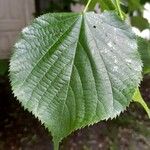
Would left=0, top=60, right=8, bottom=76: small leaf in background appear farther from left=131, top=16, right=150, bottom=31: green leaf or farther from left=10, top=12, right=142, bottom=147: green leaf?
left=10, top=12, right=142, bottom=147: green leaf

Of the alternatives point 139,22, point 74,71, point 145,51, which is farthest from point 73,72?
point 139,22

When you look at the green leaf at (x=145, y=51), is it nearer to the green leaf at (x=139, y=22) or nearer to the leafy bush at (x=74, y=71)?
the leafy bush at (x=74, y=71)

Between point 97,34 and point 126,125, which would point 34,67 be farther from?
point 126,125

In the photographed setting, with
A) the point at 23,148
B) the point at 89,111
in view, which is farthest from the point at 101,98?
the point at 23,148

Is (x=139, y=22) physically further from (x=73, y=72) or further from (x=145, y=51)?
(x=73, y=72)

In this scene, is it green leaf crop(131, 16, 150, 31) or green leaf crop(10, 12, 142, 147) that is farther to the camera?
green leaf crop(131, 16, 150, 31)

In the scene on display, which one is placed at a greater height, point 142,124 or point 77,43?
point 77,43

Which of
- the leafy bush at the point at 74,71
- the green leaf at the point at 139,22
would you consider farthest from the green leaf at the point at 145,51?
the green leaf at the point at 139,22

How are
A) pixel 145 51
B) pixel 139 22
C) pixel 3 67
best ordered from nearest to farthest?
pixel 145 51, pixel 139 22, pixel 3 67

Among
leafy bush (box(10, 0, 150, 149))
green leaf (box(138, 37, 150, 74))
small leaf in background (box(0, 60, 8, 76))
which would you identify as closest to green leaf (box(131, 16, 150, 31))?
green leaf (box(138, 37, 150, 74))
